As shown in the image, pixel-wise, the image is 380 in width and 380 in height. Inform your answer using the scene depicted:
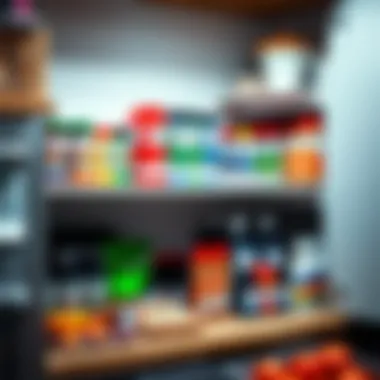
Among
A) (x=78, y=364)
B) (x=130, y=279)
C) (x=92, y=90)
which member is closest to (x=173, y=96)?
(x=92, y=90)

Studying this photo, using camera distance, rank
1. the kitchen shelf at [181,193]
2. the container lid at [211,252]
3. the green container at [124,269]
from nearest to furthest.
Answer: the kitchen shelf at [181,193] → the green container at [124,269] → the container lid at [211,252]

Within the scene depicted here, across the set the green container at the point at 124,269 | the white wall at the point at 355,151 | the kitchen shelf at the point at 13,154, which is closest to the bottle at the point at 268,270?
the white wall at the point at 355,151

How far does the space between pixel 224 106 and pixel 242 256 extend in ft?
1.69

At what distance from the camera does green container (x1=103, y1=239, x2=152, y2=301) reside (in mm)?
2049

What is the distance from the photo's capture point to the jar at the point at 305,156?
92.1 inches

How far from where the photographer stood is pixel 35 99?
1683 mm

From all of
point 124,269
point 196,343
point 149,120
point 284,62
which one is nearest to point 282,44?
point 284,62

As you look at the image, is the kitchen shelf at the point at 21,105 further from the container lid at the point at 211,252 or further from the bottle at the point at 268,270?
the bottle at the point at 268,270

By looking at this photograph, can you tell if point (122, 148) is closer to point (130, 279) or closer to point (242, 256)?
point (130, 279)

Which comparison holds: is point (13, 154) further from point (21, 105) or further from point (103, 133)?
point (103, 133)

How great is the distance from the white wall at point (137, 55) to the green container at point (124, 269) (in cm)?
44

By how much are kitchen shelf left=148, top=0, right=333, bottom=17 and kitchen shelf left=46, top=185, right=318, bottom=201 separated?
0.62m

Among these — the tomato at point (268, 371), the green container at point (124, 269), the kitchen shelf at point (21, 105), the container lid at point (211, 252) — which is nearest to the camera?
the kitchen shelf at point (21, 105)

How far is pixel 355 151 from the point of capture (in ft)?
7.72
